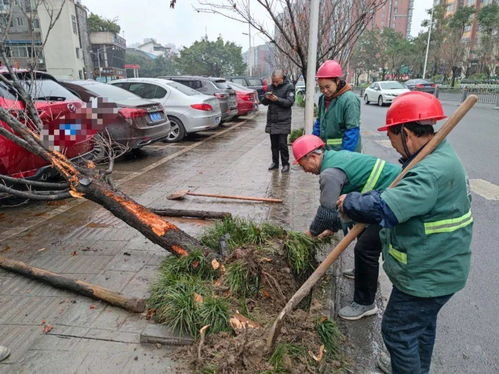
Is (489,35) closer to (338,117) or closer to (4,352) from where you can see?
(338,117)

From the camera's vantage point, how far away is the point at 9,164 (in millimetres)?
4641

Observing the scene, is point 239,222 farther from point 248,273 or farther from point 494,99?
point 494,99

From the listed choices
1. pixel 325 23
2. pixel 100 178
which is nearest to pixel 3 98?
pixel 100 178

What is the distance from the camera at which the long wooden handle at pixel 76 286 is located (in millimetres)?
2873

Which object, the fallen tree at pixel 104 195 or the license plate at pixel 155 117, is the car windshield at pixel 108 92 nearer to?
the license plate at pixel 155 117

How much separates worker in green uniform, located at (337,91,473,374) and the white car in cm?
2212

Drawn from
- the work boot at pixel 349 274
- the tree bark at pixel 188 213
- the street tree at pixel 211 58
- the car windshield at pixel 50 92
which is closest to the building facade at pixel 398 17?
the street tree at pixel 211 58

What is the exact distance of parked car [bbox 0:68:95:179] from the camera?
4633 mm

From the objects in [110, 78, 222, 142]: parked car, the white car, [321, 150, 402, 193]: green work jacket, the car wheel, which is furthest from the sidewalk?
the white car

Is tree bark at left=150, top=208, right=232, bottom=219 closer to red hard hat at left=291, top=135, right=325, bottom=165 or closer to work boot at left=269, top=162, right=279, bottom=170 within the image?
red hard hat at left=291, top=135, right=325, bottom=165

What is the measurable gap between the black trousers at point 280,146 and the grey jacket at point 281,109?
16 centimetres

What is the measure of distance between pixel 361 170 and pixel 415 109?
2.59 feet

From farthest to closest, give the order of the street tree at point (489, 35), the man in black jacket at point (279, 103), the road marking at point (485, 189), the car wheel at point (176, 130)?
the street tree at point (489, 35) → the car wheel at point (176, 130) → the man in black jacket at point (279, 103) → the road marking at point (485, 189)

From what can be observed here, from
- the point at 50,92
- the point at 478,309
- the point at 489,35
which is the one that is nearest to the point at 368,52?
the point at 489,35
